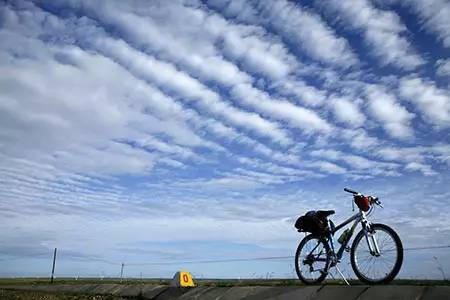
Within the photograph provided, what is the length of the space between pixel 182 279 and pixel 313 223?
15.4 feet

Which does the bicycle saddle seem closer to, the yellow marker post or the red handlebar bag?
the red handlebar bag

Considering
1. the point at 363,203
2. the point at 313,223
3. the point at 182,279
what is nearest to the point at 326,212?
the point at 313,223

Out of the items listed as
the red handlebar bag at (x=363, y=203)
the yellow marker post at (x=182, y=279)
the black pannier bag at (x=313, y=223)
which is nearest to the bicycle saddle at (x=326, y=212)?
the black pannier bag at (x=313, y=223)

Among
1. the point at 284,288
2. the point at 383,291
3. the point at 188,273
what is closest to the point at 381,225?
the point at 383,291

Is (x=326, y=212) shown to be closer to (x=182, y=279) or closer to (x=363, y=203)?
(x=363, y=203)

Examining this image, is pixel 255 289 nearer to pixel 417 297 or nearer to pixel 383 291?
pixel 383 291

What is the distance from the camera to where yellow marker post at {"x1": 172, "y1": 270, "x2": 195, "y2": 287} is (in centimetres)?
1309

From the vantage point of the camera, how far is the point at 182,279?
13195 mm

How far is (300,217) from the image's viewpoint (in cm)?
1149

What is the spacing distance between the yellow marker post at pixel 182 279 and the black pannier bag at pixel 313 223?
13.8 ft

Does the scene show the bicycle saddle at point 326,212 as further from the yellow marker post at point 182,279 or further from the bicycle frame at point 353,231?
the yellow marker post at point 182,279

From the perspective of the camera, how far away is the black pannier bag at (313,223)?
36.3ft

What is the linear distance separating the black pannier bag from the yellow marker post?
421cm

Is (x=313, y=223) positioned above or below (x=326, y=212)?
below
